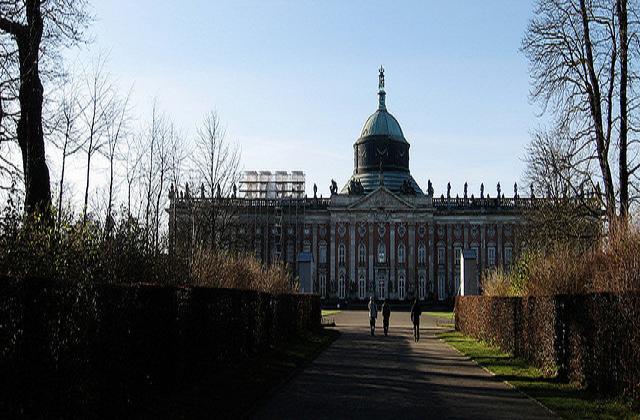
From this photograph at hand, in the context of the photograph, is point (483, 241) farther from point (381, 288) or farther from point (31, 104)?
point (31, 104)

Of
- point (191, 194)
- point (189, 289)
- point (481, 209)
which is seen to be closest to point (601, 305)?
point (189, 289)

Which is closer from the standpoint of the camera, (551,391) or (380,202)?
(551,391)

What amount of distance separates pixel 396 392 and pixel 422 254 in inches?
3571

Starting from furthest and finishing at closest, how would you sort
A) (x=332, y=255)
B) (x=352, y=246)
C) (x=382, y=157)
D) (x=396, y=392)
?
(x=382, y=157) → (x=332, y=255) → (x=352, y=246) → (x=396, y=392)

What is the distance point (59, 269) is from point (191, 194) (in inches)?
1044

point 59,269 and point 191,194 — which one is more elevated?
point 191,194

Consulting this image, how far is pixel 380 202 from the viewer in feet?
349

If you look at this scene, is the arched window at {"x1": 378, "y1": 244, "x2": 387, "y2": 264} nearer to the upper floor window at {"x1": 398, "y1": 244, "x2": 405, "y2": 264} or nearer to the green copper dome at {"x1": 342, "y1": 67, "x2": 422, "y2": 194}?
the upper floor window at {"x1": 398, "y1": 244, "x2": 405, "y2": 264}

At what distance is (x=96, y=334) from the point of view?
10.3 m

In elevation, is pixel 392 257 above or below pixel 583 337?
above

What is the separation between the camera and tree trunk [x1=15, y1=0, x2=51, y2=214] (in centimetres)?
1488

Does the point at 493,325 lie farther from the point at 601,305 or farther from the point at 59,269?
the point at 59,269

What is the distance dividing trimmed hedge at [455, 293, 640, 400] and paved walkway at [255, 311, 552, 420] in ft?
4.88

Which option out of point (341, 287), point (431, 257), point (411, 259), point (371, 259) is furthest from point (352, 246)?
point (431, 257)
